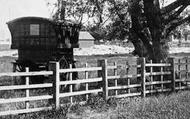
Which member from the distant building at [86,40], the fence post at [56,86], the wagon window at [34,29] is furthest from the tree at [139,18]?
the distant building at [86,40]

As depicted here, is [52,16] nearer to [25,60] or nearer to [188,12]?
[25,60]

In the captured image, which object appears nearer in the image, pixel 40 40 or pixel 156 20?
pixel 156 20

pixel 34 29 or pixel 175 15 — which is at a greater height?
pixel 175 15

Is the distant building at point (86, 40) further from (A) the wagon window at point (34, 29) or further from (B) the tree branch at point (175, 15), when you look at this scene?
(B) the tree branch at point (175, 15)

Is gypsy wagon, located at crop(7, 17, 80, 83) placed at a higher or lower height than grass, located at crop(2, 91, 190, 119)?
higher

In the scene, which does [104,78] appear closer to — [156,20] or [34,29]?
[156,20]

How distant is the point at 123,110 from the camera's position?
30.5ft

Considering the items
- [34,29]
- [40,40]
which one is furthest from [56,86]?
[34,29]

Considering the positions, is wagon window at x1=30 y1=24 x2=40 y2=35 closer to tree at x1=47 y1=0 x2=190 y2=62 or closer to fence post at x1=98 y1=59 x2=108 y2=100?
tree at x1=47 y1=0 x2=190 y2=62

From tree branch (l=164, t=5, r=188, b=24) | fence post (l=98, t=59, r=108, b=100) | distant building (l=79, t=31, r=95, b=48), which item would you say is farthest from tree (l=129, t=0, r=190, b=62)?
distant building (l=79, t=31, r=95, b=48)

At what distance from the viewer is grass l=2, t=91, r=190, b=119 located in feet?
27.3

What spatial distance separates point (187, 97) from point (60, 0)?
9.32m

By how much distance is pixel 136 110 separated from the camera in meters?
9.16

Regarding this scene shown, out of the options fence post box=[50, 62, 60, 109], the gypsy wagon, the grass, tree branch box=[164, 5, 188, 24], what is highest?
tree branch box=[164, 5, 188, 24]
